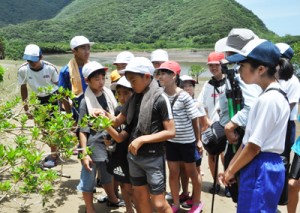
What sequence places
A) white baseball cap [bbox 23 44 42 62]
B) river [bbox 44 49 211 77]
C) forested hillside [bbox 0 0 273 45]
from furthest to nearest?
forested hillside [bbox 0 0 273 45] < river [bbox 44 49 211 77] < white baseball cap [bbox 23 44 42 62]

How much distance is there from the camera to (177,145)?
367cm

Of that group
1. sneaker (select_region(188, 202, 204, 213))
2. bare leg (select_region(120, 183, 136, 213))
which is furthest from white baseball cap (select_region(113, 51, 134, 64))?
Answer: sneaker (select_region(188, 202, 204, 213))

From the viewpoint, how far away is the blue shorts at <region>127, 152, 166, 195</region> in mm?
2787

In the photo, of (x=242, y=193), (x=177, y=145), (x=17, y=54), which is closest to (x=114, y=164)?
(x=177, y=145)

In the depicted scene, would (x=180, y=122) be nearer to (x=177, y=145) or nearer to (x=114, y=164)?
(x=177, y=145)

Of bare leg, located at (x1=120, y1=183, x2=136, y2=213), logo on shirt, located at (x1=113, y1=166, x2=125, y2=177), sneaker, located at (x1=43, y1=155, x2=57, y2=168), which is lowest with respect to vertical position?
sneaker, located at (x1=43, y1=155, x2=57, y2=168)

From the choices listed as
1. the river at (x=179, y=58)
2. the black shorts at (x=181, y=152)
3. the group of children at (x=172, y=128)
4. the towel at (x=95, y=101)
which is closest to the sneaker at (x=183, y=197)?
the group of children at (x=172, y=128)

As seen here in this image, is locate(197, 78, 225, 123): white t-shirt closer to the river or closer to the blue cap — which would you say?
the blue cap

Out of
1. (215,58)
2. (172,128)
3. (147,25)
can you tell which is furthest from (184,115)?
(147,25)

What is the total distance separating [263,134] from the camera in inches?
84.4

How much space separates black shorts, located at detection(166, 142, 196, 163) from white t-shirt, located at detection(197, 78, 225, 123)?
0.66m

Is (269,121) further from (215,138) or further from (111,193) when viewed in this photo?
(111,193)

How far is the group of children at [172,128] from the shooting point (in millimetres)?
2201

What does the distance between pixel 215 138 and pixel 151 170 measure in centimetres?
86
